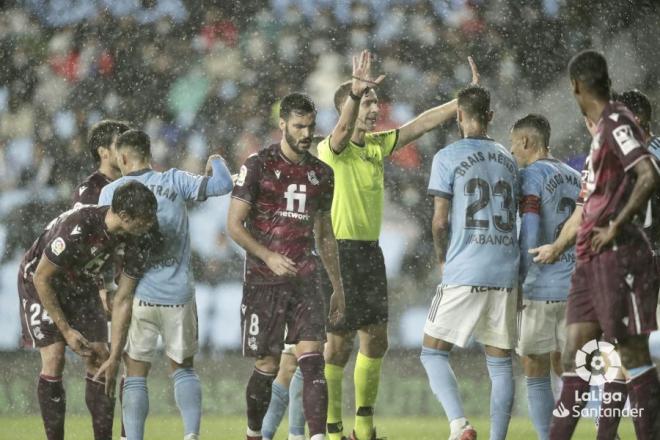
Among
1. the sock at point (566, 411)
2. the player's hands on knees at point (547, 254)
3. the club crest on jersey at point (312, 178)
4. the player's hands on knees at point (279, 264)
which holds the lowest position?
the sock at point (566, 411)

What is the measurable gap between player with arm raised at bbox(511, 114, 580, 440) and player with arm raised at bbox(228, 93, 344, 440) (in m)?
1.00

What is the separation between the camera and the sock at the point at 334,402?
6148mm

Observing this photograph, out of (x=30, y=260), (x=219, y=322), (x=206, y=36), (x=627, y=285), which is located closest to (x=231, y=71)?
(x=206, y=36)

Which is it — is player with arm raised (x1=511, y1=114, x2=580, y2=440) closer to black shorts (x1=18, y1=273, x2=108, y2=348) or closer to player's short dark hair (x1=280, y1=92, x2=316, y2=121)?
player's short dark hair (x1=280, y1=92, x2=316, y2=121)

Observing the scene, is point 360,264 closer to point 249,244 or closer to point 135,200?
point 249,244

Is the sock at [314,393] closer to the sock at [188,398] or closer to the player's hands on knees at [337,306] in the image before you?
the player's hands on knees at [337,306]

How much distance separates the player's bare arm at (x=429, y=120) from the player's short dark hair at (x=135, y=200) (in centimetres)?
177

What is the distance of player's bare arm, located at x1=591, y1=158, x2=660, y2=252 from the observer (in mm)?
4258

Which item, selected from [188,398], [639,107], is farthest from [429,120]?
[188,398]

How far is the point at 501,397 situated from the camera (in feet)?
18.4

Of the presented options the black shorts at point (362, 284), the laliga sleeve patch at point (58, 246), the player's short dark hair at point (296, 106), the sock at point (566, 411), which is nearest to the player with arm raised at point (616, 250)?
the sock at point (566, 411)

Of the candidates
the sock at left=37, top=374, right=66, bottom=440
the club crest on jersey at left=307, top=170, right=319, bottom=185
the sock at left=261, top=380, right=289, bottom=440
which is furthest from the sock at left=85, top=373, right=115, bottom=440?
the club crest on jersey at left=307, top=170, right=319, bottom=185

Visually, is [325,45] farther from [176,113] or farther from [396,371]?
[396,371]

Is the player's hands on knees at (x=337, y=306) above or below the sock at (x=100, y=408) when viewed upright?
above
